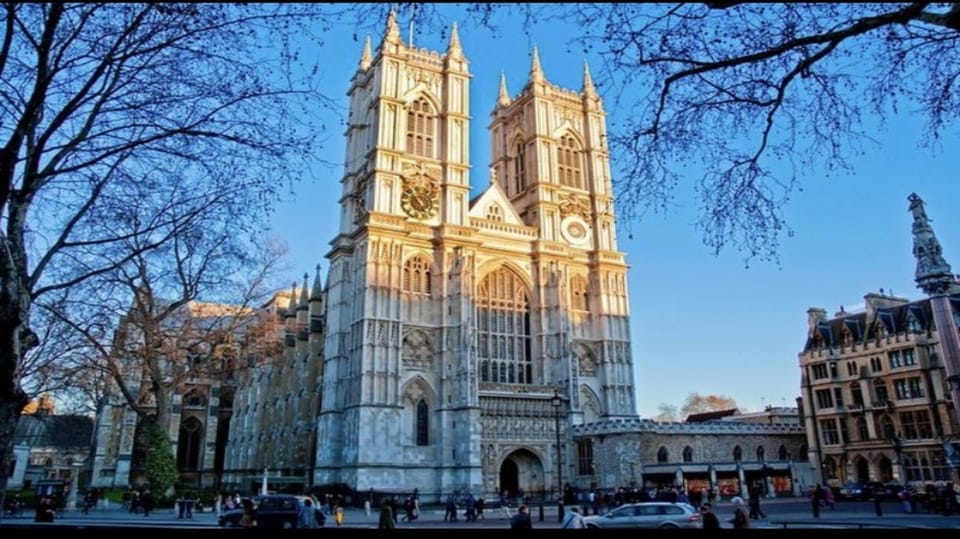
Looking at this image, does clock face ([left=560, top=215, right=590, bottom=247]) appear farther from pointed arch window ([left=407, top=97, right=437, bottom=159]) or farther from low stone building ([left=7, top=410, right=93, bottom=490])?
low stone building ([left=7, top=410, right=93, bottom=490])

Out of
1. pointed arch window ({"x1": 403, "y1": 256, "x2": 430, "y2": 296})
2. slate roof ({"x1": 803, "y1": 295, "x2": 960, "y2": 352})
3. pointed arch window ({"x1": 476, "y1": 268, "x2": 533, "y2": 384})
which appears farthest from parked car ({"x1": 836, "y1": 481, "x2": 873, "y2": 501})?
pointed arch window ({"x1": 403, "y1": 256, "x2": 430, "y2": 296})

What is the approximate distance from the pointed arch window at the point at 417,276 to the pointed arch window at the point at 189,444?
1195 inches

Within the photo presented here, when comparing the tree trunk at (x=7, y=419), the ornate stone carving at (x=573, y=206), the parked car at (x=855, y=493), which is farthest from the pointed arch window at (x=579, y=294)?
the tree trunk at (x=7, y=419)

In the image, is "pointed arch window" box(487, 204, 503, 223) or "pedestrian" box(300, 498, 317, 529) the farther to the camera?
"pointed arch window" box(487, 204, 503, 223)

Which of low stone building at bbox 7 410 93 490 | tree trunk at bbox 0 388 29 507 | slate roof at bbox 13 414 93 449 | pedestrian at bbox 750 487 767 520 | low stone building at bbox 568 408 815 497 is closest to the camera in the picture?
tree trunk at bbox 0 388 29 507

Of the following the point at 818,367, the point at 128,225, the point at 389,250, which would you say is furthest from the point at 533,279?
the point at 128,225

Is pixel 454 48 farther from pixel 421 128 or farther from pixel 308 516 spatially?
pixel 308 516

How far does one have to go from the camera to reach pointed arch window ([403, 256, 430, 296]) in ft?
140

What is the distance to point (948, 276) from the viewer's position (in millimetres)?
21578

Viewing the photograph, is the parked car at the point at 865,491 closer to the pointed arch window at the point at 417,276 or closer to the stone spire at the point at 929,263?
the stone spire at the point at 929,263

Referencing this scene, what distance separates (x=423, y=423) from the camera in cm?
4072

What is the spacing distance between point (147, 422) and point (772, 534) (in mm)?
29909

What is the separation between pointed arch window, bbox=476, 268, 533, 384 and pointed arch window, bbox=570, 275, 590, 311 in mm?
3576

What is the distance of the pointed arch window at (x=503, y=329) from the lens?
43.7 m
